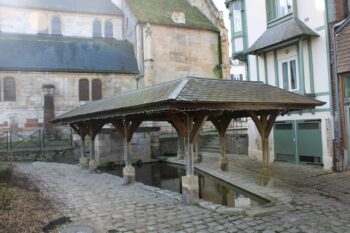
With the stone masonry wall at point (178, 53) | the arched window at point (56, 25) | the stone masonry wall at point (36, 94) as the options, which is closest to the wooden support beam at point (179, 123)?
the stone masonry wall at point (178, 53)

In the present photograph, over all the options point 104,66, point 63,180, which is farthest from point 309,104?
point 104,66

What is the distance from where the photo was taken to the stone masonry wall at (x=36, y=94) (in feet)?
75.9

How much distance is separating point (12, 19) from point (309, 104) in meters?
26.1

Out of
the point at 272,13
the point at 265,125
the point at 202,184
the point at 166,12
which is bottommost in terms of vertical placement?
the point at 202,184

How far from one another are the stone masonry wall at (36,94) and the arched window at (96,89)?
22 centimetres

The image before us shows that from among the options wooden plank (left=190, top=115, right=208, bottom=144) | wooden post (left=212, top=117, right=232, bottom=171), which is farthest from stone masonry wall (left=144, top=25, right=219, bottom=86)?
wooden plank (left=190, top=115, right=208, bottom=144)

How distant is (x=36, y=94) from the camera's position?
78.5ft

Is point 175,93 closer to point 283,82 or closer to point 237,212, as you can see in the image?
point 237,212

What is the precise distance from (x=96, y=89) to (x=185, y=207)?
19.1m

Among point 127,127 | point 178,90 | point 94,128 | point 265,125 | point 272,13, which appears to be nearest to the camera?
point 178,90

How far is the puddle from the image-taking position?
357 inches

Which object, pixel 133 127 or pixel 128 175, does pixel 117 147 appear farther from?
pixel 133 127

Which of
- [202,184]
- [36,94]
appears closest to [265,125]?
[202,184]

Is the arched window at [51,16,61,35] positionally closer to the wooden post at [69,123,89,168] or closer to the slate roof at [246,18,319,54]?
the wooden post at [69,123,89,168]
